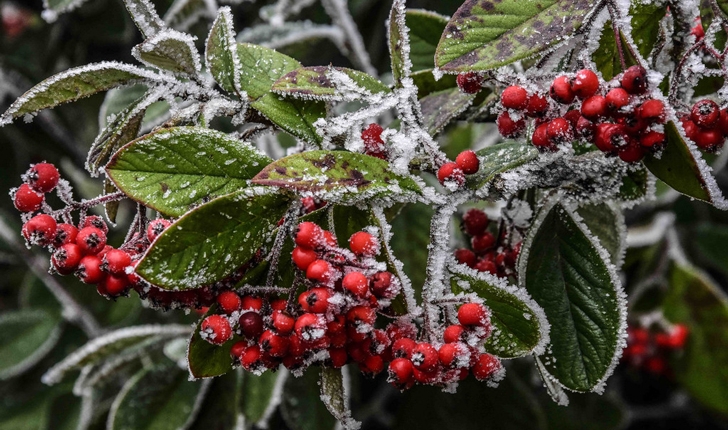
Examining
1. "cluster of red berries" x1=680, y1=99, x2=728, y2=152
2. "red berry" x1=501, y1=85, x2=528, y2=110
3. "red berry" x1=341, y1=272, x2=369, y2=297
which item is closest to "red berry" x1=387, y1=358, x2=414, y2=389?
"red berry" x1=341, y1=272, x2=369, y2=297

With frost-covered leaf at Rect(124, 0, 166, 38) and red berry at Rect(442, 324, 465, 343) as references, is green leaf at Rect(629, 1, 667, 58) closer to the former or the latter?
red berry at Rect(442, 324, 465, 343)

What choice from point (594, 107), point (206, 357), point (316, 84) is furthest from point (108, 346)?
point (594, 107)

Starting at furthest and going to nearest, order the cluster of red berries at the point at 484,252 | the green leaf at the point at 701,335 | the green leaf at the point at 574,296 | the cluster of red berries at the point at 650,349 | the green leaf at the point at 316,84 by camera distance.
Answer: the cluster of red berries at the point at 650,349, the green leaf at the point at 701,335, the cluster of red berries at the point at 484,252, the green leaf at the point at 574,296, the green leaf at the point at 316,84

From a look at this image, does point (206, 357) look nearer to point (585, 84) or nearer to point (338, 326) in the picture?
point (338, 326)

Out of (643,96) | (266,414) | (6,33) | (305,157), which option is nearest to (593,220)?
(643,96)

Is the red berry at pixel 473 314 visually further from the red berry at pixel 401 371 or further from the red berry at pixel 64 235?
the red berry at pixel 64 235

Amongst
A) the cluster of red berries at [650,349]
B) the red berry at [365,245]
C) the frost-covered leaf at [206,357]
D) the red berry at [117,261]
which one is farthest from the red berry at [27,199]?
the cluster of red berries at [650,349]
